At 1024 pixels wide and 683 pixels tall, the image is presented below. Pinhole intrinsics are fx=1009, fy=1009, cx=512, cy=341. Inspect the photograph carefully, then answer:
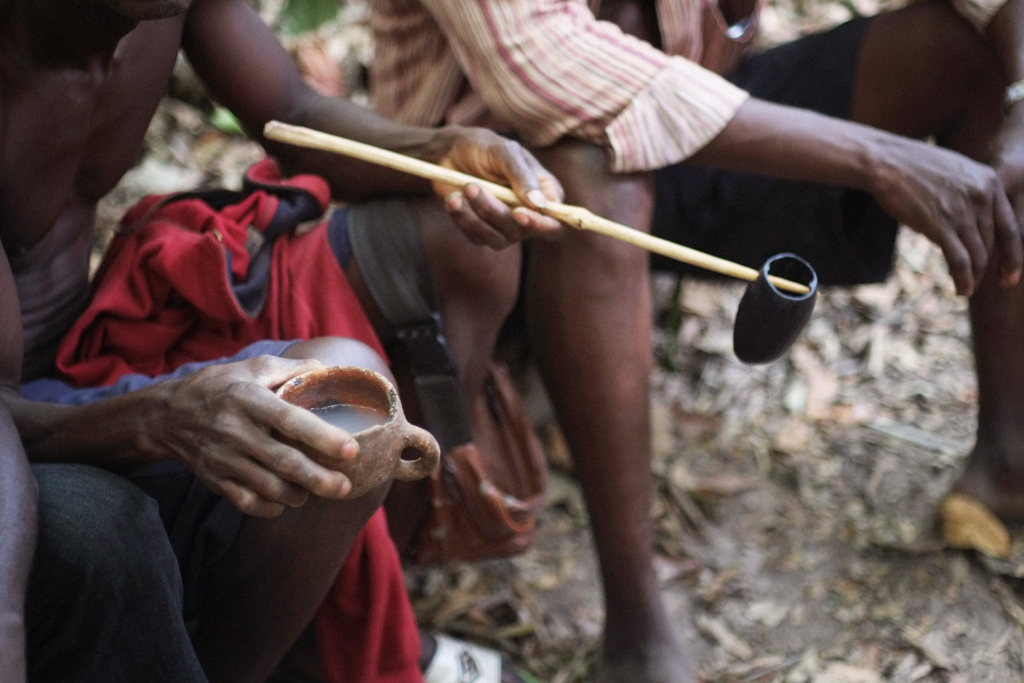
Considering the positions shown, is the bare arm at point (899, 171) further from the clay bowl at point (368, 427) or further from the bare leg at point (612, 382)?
the clay bowl at point (368, 427)

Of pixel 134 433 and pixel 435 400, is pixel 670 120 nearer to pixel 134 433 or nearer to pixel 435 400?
pixel 435 400

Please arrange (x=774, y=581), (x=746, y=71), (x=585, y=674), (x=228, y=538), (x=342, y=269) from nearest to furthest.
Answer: (x=228, y=538), (x=342, y=269), (x=585, y=674), (x=774, y=581), (x=746, y=71)

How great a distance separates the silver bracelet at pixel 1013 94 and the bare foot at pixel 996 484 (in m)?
0.71

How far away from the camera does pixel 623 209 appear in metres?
1.75

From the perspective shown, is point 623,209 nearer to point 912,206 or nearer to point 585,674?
point 912,206

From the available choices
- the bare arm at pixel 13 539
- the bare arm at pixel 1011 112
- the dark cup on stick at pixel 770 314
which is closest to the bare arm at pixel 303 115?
the dark cup on stick at pixel 770 314

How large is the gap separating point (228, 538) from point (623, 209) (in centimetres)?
85

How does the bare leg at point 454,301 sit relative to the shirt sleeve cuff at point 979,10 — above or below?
below

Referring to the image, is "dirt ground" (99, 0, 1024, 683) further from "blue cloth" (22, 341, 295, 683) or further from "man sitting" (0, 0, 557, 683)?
"blue cloth" (22, 341, 295, 683)

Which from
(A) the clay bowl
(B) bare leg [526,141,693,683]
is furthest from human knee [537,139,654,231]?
(A) the clay bowl

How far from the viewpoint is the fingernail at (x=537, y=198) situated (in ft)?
4.88

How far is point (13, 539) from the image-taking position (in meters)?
1.09

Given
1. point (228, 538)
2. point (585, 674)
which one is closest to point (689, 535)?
point (585, 674)

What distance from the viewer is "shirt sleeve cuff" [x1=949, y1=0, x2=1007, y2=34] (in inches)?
75.2
